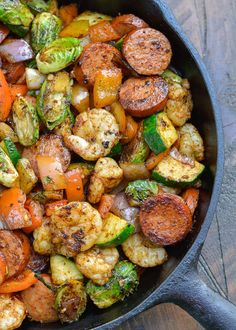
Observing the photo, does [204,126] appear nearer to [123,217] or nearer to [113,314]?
[123,217]

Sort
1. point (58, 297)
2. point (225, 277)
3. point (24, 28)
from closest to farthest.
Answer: point (58, 297) < point (24, 28) < point (225, 277)

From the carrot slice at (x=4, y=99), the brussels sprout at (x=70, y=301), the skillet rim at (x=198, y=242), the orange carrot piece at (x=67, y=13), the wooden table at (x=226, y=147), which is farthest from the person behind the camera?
the wooden table at (x=226, y=147)

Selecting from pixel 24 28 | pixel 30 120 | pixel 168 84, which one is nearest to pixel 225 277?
pixel 168 84

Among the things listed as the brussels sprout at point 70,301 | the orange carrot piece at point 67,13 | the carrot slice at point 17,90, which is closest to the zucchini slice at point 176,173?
the brussels sprout at point 70,301

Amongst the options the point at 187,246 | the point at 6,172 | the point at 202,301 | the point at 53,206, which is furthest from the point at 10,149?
the point at 202,301

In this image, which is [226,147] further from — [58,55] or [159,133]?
[58,55]

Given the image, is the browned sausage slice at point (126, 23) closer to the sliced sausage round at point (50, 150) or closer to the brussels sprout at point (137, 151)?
the brussels sprout at point (137, 151)
